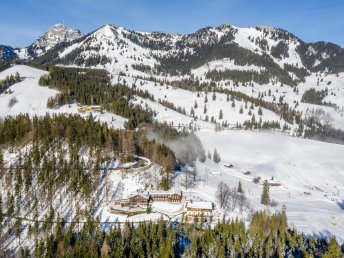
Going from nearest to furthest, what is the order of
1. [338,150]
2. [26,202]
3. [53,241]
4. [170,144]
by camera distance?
[53,241] < [26,202] < [170,144] < [338,150]

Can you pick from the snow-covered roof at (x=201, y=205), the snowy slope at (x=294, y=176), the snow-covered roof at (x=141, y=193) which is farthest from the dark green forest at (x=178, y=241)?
the snowy slope at (x=294, y=176)

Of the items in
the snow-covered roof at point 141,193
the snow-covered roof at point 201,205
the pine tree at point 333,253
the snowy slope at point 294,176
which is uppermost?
the snow-covered roof at point 141,193

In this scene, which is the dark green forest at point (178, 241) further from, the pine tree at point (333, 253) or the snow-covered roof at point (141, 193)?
the snow-covered roof at point (141, 193)

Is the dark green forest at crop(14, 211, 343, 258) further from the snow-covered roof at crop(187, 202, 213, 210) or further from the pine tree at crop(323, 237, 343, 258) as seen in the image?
the snow-covered roof at crop(187, 202, 213, 210)

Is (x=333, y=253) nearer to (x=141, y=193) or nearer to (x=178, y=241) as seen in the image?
(x=178, y=241)

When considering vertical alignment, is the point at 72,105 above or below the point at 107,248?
above

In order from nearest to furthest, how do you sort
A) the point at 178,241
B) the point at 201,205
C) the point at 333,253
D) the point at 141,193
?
the point at 333,253 < the point at 178,241 < the point at 201,205 < the point at 141,193

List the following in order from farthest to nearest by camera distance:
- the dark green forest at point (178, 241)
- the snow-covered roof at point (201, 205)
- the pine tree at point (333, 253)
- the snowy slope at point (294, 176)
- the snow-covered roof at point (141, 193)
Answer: the snowy slope at point (294, 176), the snow-covered roof at point (141, 193), the snow-covered roof at point (201, 205), the pine tree at point (333, 253), the dark green forest at point (178, 241)

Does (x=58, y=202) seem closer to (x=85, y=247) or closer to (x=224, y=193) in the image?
(x=85, y=247)

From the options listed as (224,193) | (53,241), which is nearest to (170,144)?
(224,193)

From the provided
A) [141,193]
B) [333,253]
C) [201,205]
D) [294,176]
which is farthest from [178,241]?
[294,176]

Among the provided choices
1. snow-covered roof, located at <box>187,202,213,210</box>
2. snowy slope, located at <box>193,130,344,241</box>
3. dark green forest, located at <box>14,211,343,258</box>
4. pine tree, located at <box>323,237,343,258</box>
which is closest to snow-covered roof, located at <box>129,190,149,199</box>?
dark green forest, located at <box>14,211,343,258</box>
